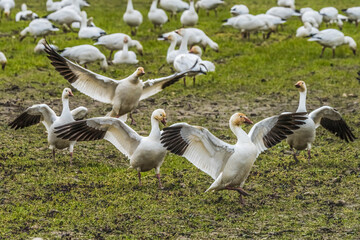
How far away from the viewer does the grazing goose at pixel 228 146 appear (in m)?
7.08

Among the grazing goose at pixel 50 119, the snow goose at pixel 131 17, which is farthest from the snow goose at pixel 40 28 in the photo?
the grazing goose at pixel 50 119

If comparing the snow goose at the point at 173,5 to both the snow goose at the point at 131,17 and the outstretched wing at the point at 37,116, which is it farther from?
the outstretched wing at the point at 37,116

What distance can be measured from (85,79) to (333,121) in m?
3.49

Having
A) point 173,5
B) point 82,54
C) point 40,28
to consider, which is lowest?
point 173,5

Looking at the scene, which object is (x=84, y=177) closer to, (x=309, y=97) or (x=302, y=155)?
(x=302, y=155)

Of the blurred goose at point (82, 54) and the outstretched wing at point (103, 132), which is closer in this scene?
the outstretched wing at point (103, 132)

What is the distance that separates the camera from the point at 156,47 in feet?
54.4

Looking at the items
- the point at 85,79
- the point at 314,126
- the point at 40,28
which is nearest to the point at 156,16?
the point at 40,28

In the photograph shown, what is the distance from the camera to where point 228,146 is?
714 centimetres

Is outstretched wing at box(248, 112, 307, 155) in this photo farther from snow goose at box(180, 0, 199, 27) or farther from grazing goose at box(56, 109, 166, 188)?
snow goose at box(180, 0, 199, 27)

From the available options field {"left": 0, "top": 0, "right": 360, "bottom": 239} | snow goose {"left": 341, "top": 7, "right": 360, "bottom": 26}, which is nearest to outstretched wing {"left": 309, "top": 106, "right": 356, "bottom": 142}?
field {"left": 0, "top": 0, "right": 360, "bottom": 239}

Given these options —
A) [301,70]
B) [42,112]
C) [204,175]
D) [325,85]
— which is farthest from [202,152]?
[301,70]

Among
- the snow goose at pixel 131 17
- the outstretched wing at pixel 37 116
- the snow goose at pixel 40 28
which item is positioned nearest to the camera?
the outstretched wing at pixel 37 116

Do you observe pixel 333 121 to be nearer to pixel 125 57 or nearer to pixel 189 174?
pixel 189 174
